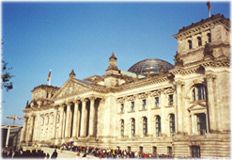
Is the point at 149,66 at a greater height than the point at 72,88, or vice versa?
the point at 149,66

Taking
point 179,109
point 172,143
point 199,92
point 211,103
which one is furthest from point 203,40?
point 172,143

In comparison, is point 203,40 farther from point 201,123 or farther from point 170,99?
point 201,123

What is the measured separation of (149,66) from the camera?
69.5 m

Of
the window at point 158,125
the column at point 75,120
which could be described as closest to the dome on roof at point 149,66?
the column at point 75,120

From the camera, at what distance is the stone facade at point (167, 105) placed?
35562 millimetres

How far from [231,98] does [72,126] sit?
36526 mm

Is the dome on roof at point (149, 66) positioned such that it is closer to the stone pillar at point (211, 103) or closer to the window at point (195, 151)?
the stone pillar at point (211, 103)

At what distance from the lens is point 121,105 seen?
53031mm

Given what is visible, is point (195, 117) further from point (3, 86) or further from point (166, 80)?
point (3, 86)

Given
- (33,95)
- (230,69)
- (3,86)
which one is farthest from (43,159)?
(33,95)

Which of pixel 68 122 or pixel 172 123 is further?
pixel 68 122

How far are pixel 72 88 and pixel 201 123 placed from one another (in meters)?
30.6

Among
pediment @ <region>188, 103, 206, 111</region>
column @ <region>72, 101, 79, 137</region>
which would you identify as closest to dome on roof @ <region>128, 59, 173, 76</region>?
column @ <region>72, 101, 79, 137</region>

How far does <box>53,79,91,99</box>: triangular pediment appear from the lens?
55375mm
